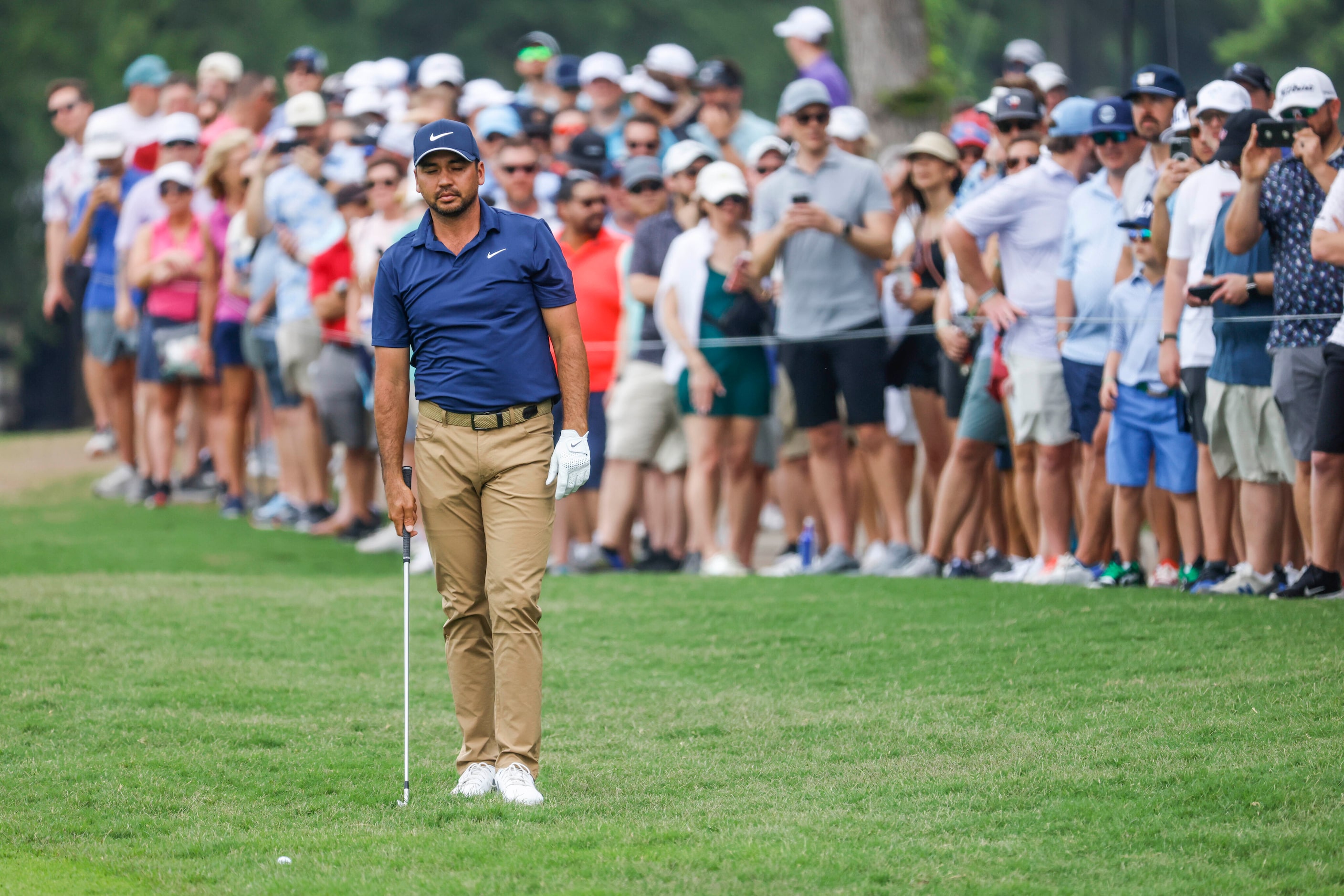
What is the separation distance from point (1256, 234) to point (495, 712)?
477cm

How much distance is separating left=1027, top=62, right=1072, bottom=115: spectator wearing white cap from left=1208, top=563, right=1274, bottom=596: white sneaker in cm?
454

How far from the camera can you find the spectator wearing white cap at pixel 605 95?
15828 millimetres

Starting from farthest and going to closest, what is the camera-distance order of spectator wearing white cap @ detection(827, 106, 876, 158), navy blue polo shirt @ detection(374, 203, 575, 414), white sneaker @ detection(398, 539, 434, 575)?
spectator wearing white cap @ detection(827, 106, 876, 158) < white sneaker @ detection(398, 539, 434, 575) < navy blue polo shirt @ detection(374, 203, 575, 414)

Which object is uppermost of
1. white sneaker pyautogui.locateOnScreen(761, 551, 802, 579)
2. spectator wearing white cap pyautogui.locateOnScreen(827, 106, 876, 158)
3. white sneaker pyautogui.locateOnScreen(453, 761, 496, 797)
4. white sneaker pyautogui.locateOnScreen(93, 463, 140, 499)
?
spectator wearing white cap pyautogui.locateOnScreen(827, 106, 876, 158)

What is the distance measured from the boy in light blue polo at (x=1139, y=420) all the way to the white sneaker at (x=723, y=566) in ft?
8.68

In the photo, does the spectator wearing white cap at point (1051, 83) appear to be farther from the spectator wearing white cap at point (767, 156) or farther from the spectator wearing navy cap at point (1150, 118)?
the spectator wearing navy cap at point (1150, 118)

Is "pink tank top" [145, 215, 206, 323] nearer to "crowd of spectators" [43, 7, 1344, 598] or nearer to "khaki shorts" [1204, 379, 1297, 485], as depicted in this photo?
"crowd of spectators" [43, 7, 1344, 598]

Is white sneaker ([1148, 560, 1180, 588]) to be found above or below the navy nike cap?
below

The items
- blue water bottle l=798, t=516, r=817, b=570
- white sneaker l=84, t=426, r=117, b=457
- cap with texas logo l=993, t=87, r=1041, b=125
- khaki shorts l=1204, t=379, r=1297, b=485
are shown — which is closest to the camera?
khaki shorts l=1204, t=379, r=1297, b=485

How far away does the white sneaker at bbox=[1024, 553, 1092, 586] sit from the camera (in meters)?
10.8

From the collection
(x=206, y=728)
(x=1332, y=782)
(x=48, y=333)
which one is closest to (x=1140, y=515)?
(x=1332, y=782)

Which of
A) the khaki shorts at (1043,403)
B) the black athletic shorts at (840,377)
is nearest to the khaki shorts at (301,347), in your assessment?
the black athletic shorts at (840,377)

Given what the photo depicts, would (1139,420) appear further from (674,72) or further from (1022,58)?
(674,72)

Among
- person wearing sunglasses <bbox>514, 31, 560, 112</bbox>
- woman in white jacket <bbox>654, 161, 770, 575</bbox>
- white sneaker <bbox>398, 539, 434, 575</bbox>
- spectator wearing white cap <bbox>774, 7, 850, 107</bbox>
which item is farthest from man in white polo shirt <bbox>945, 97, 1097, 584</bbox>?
person wearing sunglasses <bbox>514, 31, 560, 112</bbox>
